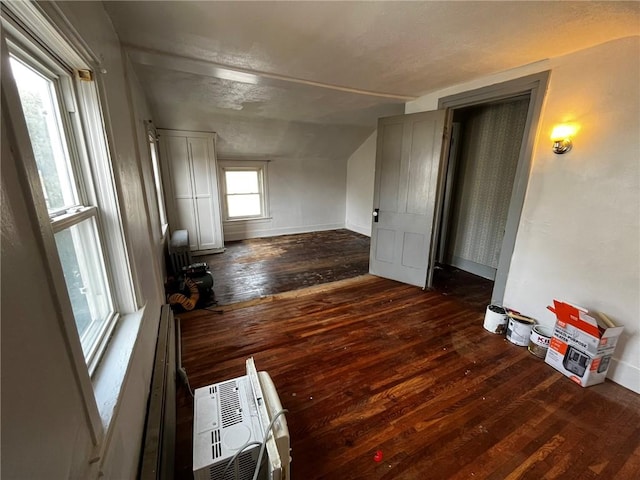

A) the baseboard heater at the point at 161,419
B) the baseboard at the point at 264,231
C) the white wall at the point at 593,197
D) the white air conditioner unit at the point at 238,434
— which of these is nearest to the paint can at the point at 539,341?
the white wall at the point at 593,197

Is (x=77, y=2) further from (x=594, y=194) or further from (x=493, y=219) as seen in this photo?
(x=493, y=219)

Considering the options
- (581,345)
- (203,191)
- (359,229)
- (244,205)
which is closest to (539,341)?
(581,345)

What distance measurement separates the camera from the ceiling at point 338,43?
1512mm

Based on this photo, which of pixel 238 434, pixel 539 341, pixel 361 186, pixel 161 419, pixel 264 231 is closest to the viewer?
pixel 238 434

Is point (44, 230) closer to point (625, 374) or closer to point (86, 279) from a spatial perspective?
point (86, 279)

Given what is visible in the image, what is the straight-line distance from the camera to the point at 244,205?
5.79 meters

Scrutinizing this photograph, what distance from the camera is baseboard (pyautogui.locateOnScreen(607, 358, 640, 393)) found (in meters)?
1.84

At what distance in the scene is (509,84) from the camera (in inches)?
94.4

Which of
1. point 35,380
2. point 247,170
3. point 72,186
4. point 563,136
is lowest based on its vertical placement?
point 35,380

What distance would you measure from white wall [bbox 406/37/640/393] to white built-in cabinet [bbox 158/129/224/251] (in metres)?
4.20

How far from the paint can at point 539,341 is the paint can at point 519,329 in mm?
38

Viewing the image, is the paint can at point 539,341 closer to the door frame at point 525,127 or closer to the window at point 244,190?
the door frame at point 525,127

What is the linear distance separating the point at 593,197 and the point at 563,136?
20.2 inches

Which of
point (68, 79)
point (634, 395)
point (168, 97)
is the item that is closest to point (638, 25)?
point (634, 395)
